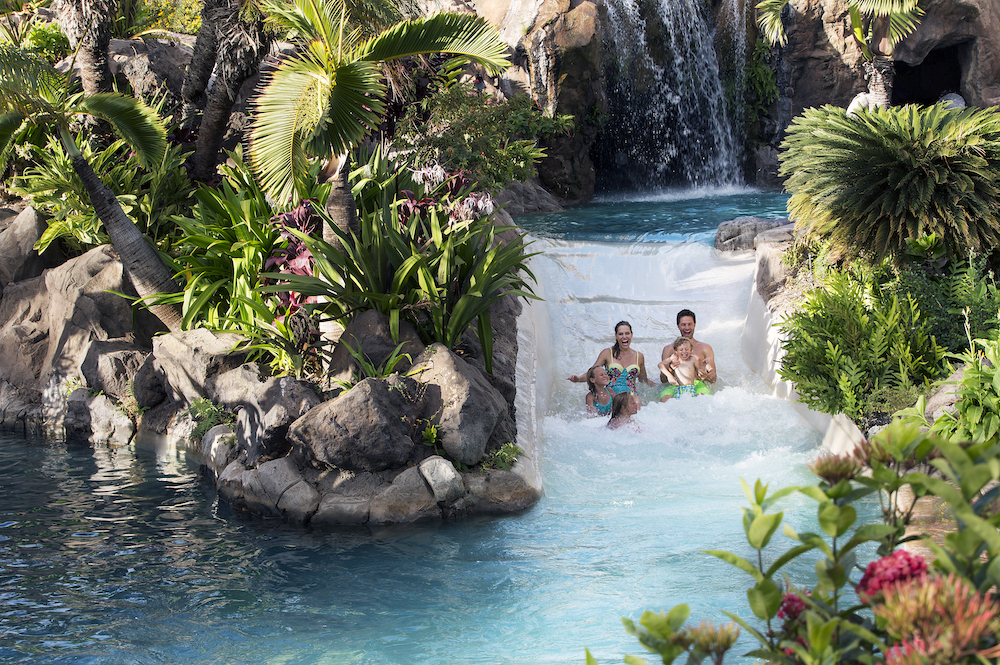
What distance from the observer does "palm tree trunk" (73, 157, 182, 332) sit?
26.6ft

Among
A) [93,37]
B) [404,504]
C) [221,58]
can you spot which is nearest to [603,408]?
[404,504]

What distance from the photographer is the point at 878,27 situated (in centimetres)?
1492

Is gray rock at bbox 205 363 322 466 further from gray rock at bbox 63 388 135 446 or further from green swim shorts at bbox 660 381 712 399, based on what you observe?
green swim shorts at bbox 660 381 712 399

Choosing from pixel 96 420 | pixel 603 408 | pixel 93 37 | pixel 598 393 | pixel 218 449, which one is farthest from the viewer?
pixel 93 37

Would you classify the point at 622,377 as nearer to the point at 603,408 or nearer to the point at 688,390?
the point at 603,408

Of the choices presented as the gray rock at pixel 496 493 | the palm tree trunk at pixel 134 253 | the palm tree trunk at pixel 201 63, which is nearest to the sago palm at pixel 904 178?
the gray rock at pixel 496 493

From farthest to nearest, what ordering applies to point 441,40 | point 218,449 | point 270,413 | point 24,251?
point 24,251, point 441,40, point 218,449, point 270,413

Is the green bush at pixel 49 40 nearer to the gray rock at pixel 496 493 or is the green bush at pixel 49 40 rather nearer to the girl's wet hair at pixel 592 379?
the girl's wet hair at pixel 592 379

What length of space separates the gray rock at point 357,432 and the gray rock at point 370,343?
62 centimetres

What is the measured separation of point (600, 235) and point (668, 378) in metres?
3.32

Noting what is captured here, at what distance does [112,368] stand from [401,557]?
4.65 metres

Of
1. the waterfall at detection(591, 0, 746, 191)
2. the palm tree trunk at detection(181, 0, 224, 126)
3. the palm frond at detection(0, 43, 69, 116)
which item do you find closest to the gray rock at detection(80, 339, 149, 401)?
the palm frond at detection(0, 43, 69, 116)

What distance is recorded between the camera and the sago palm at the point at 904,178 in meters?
6.29

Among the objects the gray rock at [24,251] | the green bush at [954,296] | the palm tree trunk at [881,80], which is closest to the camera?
the green bush at [954,296]
